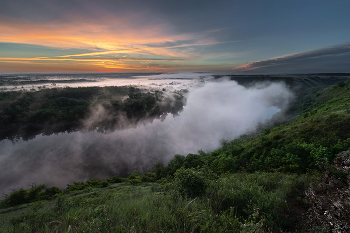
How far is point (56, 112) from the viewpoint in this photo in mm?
81250

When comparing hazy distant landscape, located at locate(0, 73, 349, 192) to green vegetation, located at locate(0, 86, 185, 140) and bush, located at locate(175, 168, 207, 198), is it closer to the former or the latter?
green vegetation, located at locate(0, 86, 185, 140)

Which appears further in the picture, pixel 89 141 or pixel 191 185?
pixel 89 141

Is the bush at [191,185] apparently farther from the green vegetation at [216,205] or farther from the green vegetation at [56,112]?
the green vegetation at [56,112]

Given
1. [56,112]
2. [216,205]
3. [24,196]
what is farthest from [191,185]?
[56,112]

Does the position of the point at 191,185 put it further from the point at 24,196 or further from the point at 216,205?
the point at 24,196

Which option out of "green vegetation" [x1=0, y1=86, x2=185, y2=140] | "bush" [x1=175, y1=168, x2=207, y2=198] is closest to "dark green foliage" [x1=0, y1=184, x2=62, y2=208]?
"bush" [x1=175, y1=168, x2=207, y2=198]

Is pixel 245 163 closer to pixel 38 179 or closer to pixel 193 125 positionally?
pixel 38 179

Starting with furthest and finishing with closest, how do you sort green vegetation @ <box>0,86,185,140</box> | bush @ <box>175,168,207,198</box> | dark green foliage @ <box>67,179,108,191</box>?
1. green vegetation @ <box>0,86,185,140</box>
2. dark green foliage @ <box>67,179,108,191</box>
3. bush @ <box>175,168,207,198</box>

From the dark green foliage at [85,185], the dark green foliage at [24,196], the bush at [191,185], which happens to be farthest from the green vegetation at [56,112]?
the bush at [191,185]

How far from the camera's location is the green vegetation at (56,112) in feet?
233

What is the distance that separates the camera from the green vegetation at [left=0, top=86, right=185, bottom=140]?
71.1 m

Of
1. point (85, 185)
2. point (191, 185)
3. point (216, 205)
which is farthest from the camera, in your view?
point (85, 185)

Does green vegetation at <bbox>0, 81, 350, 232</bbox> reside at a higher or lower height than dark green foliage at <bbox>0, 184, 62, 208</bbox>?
higher

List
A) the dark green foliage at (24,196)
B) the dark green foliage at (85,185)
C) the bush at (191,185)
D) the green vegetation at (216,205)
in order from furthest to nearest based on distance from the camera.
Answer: the dark green foliage at (85,185) → the dark green foliage at (24,196) → the bush at (191,185) → the green vegetation at (216,205)
